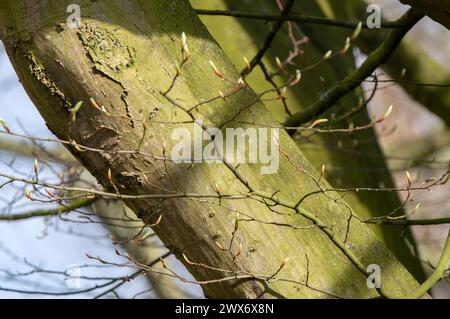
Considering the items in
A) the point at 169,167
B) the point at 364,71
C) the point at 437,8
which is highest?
the point at 364,71

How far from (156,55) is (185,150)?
0.25m

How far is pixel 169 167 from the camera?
61.3 inches

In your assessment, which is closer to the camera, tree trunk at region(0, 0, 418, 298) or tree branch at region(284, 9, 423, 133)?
tree trunk at region(0, 0, 418, 298)

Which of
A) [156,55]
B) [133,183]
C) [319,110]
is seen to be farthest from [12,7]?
[319,110]

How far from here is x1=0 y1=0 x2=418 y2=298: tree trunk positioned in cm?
155

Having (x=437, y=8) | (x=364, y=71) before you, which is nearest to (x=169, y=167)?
(x=437, y=8)

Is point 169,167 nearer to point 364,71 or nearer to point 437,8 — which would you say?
point 437,8

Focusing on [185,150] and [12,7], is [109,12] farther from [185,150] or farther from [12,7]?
[185,150]

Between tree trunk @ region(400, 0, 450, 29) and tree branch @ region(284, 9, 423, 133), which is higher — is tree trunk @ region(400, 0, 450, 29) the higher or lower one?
the lower one

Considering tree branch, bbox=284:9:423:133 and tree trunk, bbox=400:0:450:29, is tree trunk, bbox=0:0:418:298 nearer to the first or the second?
tree trunk, bbox=400:0:450:29

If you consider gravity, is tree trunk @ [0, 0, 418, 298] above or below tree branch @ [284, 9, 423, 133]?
below

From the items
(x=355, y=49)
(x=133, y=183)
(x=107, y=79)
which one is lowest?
(x=133, y=183)

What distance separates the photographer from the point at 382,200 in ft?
9.12

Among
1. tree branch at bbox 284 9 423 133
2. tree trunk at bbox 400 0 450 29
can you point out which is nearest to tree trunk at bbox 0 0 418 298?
tree trunk at bbox 400 0 450 29
